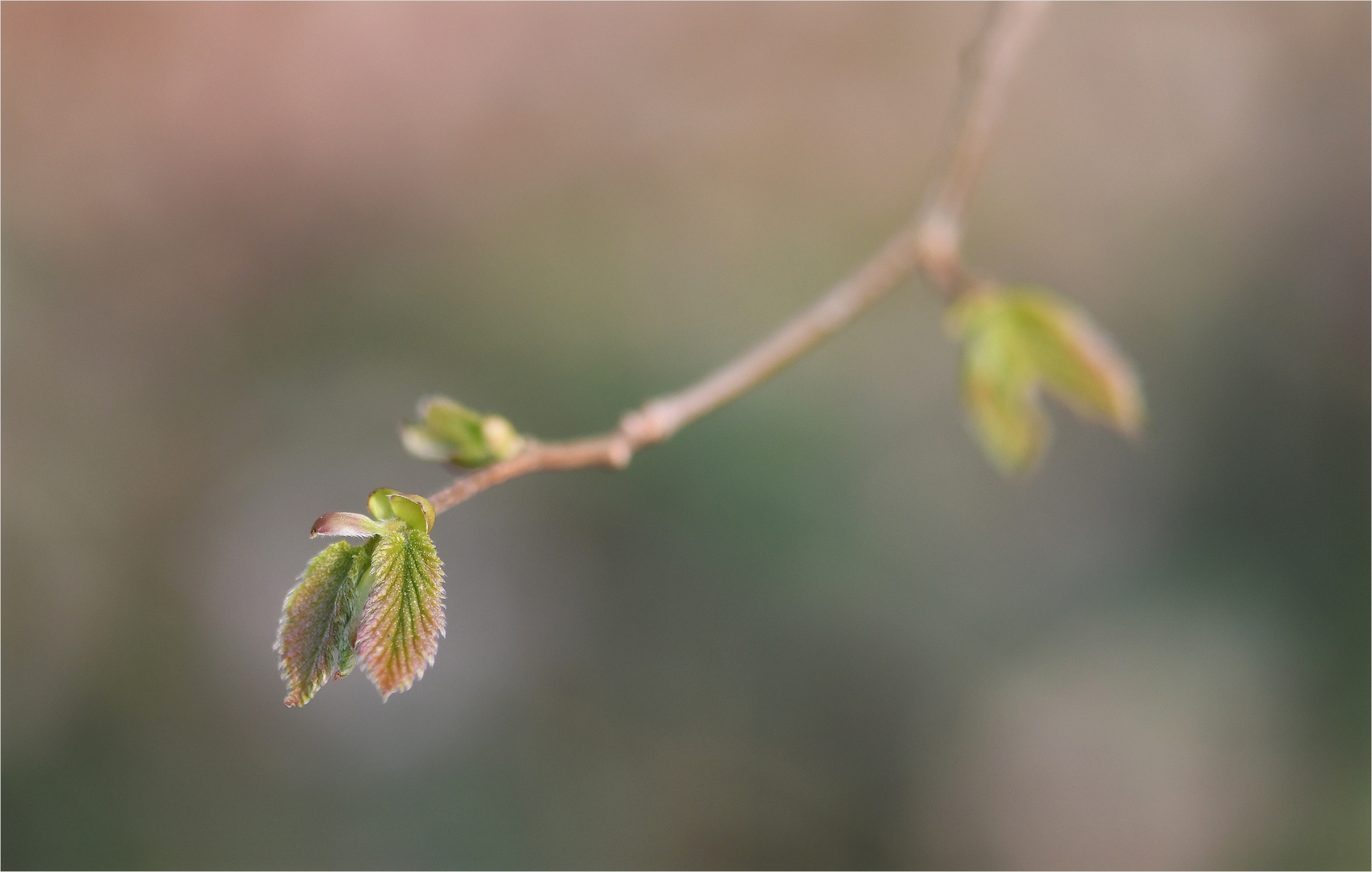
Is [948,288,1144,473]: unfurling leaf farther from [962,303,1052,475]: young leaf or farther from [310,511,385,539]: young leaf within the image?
[310,511,385,539]: young leaf

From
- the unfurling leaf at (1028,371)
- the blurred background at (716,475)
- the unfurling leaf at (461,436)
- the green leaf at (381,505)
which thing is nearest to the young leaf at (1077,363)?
the unfurling leaf at (1028,371)

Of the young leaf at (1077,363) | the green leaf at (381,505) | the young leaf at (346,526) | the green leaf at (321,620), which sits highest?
the young leaf at (1077,363)

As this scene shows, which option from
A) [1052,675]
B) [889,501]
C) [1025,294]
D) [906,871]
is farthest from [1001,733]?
[1025,294]

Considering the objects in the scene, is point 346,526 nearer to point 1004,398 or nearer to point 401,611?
point 401,611

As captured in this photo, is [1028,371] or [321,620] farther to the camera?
[1028,371]

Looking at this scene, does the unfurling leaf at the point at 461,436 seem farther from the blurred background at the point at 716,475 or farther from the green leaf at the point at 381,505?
the blurred background at the point at 716,475

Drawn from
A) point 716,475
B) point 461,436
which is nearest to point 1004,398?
point 461,436

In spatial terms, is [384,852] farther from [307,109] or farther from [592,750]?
[307,109]

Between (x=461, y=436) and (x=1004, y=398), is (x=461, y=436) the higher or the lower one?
the lower one
